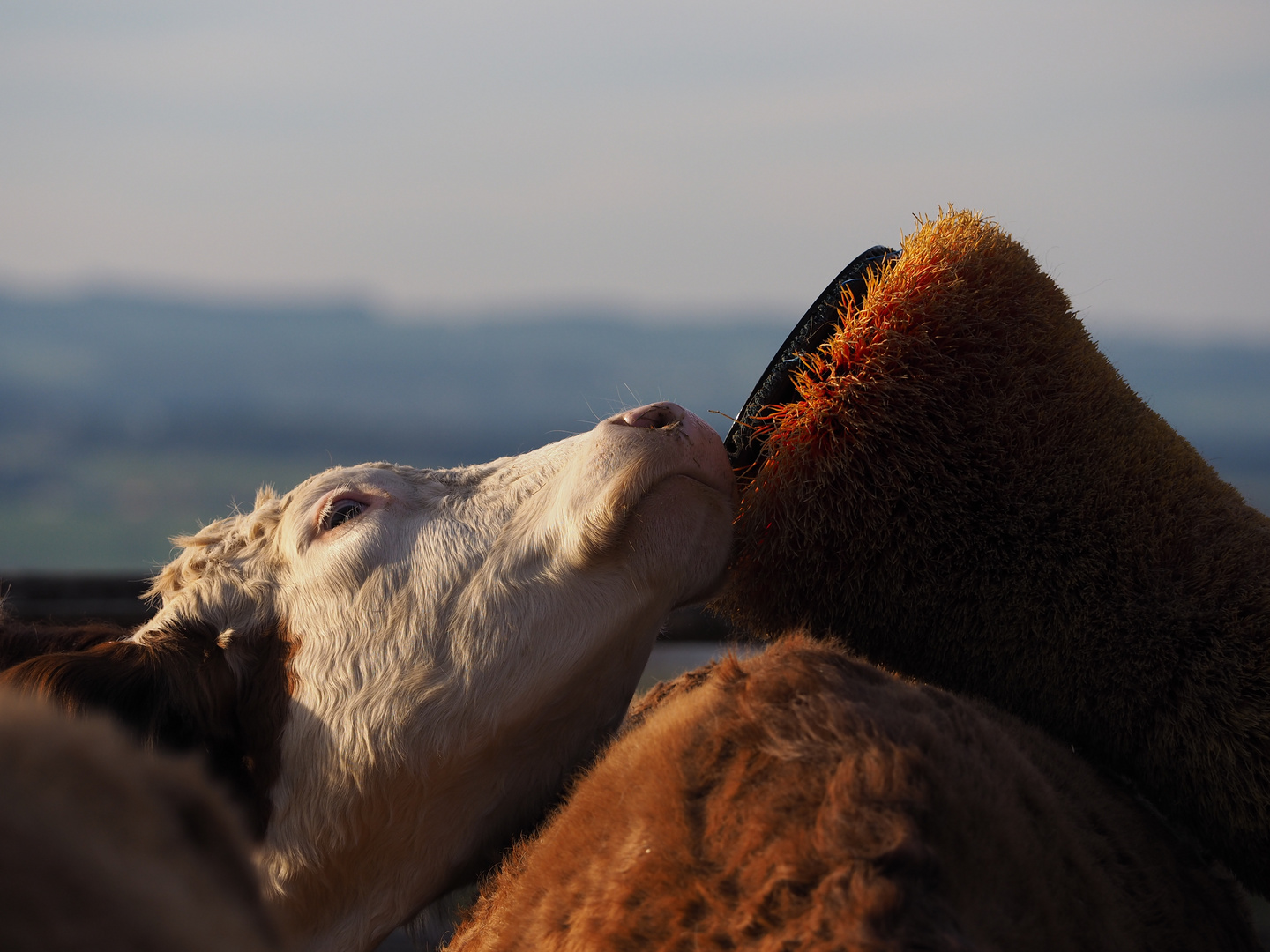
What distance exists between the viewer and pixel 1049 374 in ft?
3.89

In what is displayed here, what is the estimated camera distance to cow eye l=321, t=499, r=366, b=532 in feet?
4.45

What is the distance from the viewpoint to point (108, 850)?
0.43 metres

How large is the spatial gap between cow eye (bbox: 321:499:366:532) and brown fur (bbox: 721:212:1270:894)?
584 millimetres

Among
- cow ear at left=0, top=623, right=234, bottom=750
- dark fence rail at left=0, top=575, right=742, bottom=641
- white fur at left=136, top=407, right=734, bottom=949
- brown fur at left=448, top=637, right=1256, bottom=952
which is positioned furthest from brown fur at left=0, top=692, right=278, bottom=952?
dark fence rail at left=0, top=575, right=742, bottom=641

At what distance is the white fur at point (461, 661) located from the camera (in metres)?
1.21

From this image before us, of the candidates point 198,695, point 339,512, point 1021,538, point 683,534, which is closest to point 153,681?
point 198,695

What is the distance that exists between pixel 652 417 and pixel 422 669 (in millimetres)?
469

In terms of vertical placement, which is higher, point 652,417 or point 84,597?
point 652,417

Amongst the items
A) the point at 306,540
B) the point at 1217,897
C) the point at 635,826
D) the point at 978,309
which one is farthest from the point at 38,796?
the point at 1217,897

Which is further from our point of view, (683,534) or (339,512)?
(339,512)

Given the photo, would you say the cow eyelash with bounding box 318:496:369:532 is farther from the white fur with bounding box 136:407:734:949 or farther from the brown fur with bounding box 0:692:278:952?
the brown fur with bounding box 0:692:278:952

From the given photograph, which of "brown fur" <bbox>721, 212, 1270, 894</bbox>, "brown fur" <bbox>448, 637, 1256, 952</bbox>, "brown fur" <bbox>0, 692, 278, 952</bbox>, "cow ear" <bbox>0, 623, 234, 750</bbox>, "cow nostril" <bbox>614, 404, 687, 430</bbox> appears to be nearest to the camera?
"brown fur" <bbox>0, 692, 278, 952</bbox>

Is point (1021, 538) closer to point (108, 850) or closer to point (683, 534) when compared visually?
point (683, 534)

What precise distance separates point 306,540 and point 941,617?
0.88 meters
